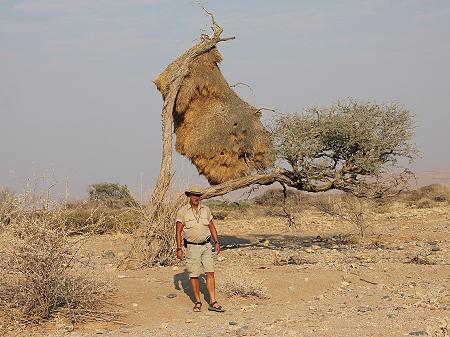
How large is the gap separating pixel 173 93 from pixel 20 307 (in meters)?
7.10

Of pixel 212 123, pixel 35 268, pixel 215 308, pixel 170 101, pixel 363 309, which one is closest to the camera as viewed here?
pixel 35 268

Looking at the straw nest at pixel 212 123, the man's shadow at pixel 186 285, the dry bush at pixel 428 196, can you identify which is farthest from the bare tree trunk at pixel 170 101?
the dry bush at pixel 428 196

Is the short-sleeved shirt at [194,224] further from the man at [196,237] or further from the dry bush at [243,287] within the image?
the dry bush at [243,287]

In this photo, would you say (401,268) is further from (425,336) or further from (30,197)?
(30,197)

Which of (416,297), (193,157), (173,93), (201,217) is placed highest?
(173,93)

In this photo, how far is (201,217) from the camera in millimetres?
10094

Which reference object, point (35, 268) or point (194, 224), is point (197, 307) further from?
point (35, 268)

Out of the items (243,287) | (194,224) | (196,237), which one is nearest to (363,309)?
(243,287)

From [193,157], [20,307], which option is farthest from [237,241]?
[20,307]

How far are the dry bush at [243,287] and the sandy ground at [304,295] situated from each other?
0.09 metres

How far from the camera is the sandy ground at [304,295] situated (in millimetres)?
8508

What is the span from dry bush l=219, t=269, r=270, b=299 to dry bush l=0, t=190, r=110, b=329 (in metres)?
2.21

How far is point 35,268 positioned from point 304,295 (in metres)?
4.23

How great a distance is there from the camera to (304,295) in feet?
35.7
